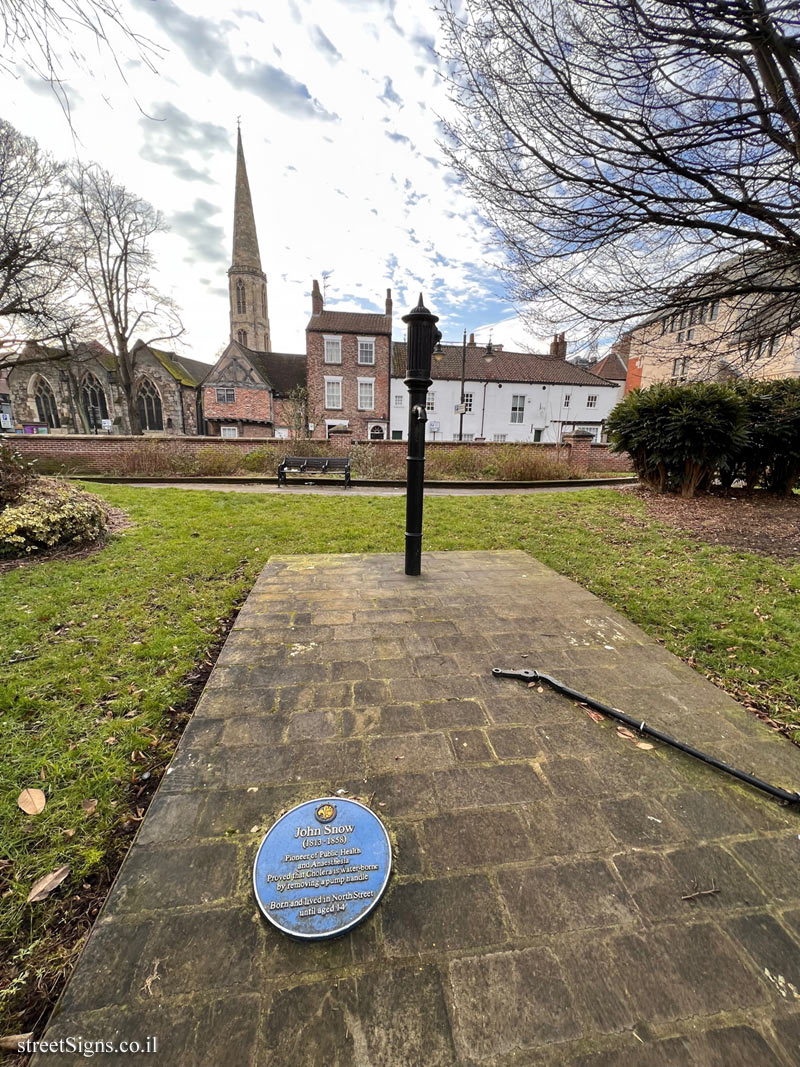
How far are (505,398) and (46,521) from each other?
28716mm

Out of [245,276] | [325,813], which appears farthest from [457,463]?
[245,276]

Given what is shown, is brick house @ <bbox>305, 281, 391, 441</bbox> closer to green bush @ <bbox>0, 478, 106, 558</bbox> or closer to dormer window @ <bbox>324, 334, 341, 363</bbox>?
dormer window @ <bbox>324, 334, 341, 363</bbox>

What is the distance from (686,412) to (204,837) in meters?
9.02

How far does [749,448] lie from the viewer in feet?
26.5

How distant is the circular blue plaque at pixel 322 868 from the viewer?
123 cm

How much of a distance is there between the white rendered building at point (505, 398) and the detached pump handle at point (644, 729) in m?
26.4

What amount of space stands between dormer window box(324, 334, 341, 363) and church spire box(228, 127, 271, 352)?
16.3 m

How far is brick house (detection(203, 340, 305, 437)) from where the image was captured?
2852cm

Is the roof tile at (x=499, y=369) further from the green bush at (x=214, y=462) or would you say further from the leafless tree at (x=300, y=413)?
the green bush at (x=214, y=462)

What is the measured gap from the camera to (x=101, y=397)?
3164 cm

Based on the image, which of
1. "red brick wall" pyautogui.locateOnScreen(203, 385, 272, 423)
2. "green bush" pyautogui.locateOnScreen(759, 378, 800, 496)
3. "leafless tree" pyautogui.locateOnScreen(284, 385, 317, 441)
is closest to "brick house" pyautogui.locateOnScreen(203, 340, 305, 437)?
"red brick wall" pyautogui.locateOnScreen(203, 385, 272, 423)

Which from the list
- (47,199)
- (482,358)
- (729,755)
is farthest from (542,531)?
(482,358)

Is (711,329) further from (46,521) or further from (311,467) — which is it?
(311,467)

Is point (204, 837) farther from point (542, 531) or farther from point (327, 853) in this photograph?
point (542, 531)
